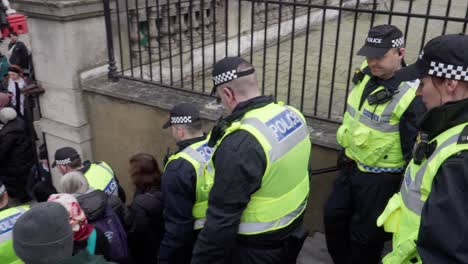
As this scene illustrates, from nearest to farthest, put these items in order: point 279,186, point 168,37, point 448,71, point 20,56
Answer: point 448,71, point 279,186, point 168,37, point 20,56

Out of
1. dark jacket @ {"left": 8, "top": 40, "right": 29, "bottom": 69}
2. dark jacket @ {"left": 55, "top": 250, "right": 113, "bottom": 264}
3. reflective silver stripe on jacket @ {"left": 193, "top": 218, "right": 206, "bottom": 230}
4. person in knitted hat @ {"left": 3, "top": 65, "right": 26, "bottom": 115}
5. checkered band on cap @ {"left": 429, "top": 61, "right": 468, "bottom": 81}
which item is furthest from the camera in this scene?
dark jacket @ {"left": 8, "top": 40, "right": 29, "bottom": 69}

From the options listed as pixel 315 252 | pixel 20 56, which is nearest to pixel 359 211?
pixel 315 252

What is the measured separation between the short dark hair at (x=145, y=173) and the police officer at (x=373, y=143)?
4.55ft

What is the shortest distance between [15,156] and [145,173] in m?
3.08

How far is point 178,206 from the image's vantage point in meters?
2.94

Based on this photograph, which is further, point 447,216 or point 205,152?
point 205,152

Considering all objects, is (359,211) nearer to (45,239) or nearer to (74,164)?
(45,239)

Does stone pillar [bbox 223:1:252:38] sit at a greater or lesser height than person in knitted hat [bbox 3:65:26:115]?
greater

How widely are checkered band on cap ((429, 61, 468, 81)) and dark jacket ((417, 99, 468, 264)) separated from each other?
0.71ft

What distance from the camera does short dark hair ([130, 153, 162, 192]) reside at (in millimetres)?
3568

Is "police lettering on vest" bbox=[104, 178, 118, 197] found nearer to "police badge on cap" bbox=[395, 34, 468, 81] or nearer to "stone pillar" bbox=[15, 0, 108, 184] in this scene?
"stone pillar" bbox=[15, 0, 108, 184]

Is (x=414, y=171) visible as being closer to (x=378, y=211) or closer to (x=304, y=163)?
(x=304, y=163)

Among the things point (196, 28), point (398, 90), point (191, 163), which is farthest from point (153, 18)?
point (398, 90)

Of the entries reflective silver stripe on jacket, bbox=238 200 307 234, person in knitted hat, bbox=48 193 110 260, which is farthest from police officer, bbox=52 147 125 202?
reflective silver stripe on jacket, bbox=238 200 307 234
